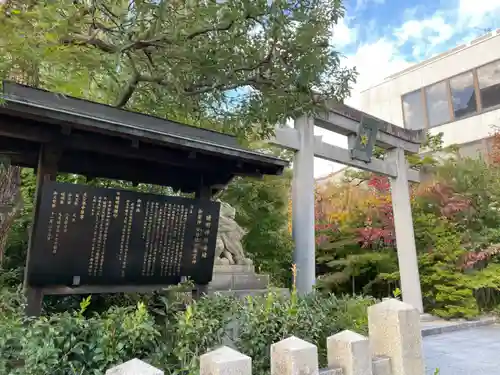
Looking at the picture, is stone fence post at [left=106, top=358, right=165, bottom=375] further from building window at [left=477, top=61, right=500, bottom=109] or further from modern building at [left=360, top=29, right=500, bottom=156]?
building window at [left=477, top=61, right=500, bottom=109]

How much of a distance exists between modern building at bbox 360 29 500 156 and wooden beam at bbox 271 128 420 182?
612 centimetres

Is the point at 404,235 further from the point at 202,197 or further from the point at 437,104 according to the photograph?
the point at 437,104

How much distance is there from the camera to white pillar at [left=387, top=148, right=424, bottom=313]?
9031mm

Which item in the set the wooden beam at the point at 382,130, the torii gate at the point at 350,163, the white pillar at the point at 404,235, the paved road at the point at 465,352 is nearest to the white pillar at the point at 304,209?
the torii gate at the point at 350,163

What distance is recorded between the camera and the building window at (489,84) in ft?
45.4

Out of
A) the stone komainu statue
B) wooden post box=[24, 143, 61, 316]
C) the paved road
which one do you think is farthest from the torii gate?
wooden post box=[24, 143, 61, 316]

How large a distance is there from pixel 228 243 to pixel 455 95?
13.5 metres

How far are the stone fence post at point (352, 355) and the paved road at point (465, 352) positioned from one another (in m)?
1.99

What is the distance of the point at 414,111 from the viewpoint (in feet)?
53.7

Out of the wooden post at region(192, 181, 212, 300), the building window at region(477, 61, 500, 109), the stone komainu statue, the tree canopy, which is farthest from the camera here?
the building window at region(477, 61, 500, 109)

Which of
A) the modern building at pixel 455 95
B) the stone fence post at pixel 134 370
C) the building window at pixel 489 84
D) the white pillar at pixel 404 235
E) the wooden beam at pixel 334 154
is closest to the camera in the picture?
the stone fence post at pixel 134 370

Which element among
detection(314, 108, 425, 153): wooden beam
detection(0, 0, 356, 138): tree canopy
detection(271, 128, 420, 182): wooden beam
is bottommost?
detection(0, 0, 356, 138): tree canopy

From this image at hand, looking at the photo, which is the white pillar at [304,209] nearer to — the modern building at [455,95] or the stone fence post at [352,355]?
the stone fence post at [352,355]

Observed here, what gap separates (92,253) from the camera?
12.1ft
